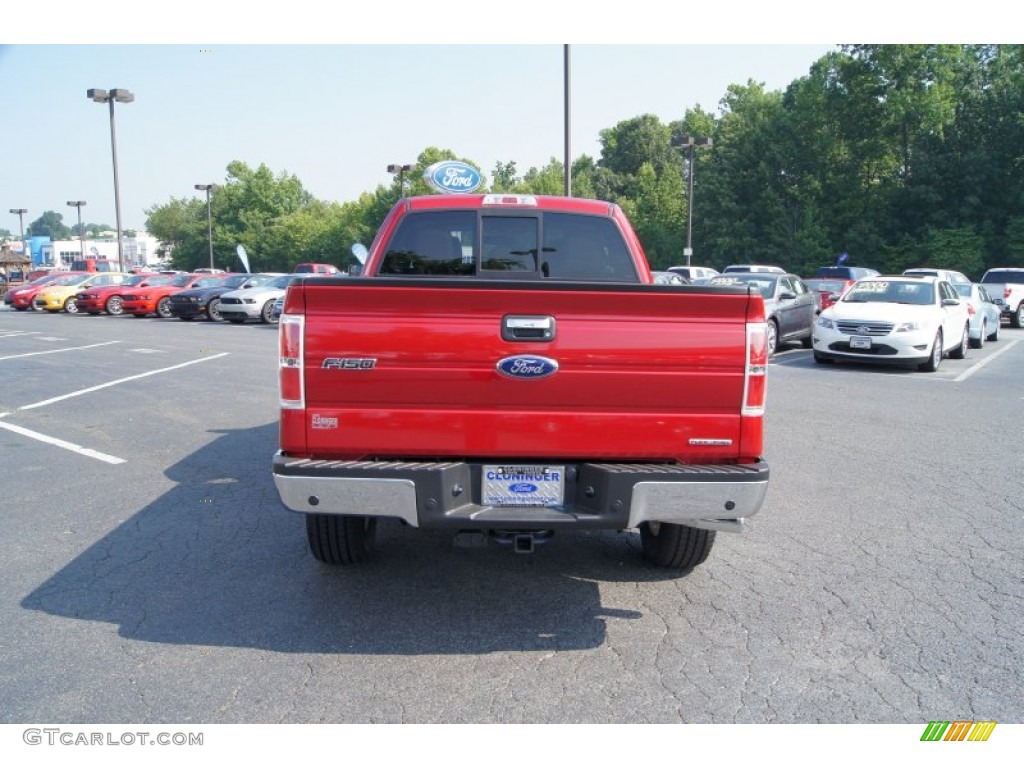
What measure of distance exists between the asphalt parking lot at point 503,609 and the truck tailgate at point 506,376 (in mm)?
911

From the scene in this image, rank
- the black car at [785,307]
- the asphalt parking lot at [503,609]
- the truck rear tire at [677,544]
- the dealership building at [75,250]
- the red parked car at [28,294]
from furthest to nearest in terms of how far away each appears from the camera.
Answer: the dealership building at [75,250]
the red parked car at [28,294]
the black car at [785,307]
the truck rear tire at [677,544]
the asphalt parking lot at [503,609]

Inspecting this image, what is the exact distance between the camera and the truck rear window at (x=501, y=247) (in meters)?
5.48

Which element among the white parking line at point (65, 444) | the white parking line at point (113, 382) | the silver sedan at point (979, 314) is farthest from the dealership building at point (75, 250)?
the white parking line at point (65, 444)

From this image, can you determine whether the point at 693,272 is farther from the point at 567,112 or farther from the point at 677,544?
the point at 677,544

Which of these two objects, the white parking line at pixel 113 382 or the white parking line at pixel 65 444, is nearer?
the white parking line at pixel 65 444

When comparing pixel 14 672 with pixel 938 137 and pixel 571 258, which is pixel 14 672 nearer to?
pixel 571 258

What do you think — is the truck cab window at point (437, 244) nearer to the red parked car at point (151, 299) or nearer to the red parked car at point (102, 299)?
the red parked car at point (151, 299)

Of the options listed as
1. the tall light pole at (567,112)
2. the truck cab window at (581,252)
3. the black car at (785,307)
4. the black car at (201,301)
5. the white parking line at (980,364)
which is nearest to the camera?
the truck cab window at (581,252)

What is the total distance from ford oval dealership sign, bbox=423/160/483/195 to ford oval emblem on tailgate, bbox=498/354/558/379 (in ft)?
26.3

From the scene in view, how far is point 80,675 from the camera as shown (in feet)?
11.3

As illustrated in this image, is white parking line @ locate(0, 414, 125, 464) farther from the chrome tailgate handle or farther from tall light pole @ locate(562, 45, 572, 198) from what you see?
tall light pole @ locate(562, 45, 572, 198)

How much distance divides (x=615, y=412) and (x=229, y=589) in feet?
7.46

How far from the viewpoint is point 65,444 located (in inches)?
312
